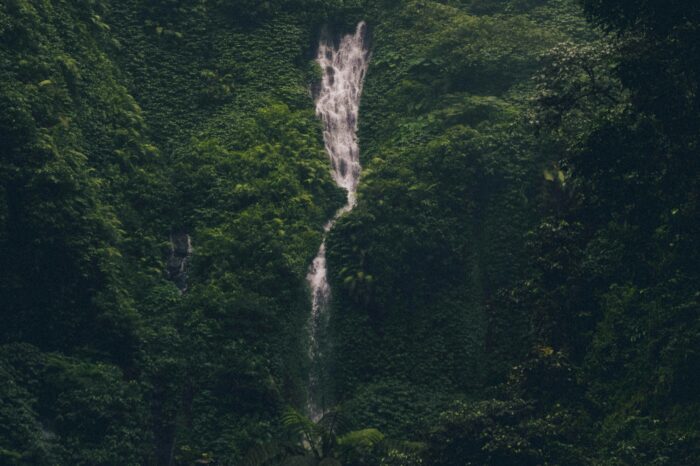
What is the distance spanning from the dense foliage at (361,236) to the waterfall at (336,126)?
0.47 meters

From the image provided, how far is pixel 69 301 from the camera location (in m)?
26.1

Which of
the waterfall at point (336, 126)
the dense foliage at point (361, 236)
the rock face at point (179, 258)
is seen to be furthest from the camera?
the rock face at point (179, 258)

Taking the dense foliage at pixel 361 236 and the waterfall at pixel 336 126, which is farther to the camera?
the waterfall at pixel 336 126

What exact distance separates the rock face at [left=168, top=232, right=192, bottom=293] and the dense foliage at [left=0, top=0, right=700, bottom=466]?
0.30ft

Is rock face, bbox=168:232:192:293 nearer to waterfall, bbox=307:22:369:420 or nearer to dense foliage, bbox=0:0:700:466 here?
dense foliage, bbox=0:0:700:466

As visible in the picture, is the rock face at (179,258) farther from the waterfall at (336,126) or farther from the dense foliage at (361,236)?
the waterfall at (336,126)

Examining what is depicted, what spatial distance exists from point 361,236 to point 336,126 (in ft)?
25.0

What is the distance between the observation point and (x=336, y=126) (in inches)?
1468

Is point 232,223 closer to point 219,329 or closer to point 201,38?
point 219,329

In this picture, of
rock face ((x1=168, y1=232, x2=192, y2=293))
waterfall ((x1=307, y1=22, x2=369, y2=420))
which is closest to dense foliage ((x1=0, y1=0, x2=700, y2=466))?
rock face ((x1=168, y1=232, x2=192, y2=293))

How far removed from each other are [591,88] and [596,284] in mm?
5050

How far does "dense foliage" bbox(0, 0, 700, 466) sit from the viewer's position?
20.5 metres

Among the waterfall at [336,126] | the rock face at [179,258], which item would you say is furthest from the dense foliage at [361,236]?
the waterfall at [336,126]

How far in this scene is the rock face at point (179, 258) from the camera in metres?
30.7
